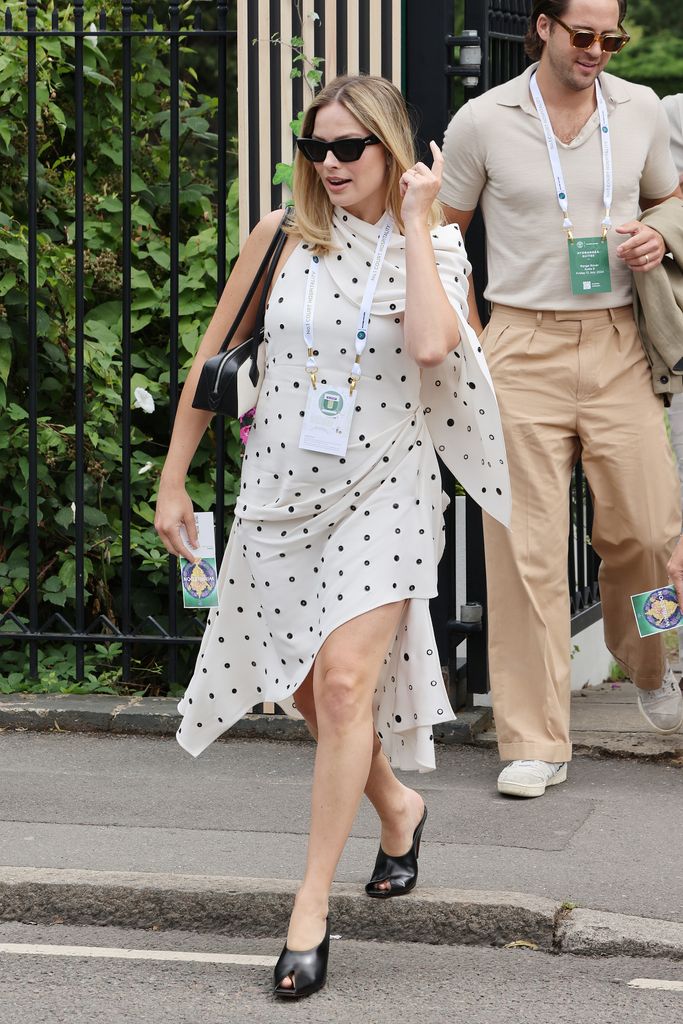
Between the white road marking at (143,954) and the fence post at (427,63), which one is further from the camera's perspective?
the fence post at (427,63)

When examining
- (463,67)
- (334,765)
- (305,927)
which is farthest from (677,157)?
(305,927)

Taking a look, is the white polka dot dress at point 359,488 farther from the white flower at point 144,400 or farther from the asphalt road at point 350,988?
the white flower at point 144,400

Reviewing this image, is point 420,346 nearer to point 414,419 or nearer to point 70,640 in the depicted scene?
point 414,419

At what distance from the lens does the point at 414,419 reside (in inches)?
153

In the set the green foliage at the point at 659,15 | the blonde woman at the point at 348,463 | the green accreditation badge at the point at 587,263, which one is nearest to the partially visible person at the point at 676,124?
the green accreditation badge at the point at 587,263

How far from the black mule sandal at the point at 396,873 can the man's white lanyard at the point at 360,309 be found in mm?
1198

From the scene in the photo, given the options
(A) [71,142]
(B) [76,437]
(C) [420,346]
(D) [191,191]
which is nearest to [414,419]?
(C) [420,346]

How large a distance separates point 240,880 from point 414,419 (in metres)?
1.30

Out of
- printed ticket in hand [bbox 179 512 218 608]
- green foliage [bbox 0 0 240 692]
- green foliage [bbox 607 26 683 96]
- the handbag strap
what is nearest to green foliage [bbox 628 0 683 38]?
green foliage [bbox 607 26 683 96]

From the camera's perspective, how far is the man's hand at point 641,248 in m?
4.96

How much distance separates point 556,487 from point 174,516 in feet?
5.27

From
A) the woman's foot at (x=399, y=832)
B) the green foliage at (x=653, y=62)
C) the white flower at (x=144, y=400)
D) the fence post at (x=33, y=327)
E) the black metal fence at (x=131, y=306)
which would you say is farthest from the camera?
the green foliage at (x=653, y=62)

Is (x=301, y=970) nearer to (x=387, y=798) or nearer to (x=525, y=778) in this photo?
(x=387, y=798)

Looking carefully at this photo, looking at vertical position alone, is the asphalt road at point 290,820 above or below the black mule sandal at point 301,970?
below
